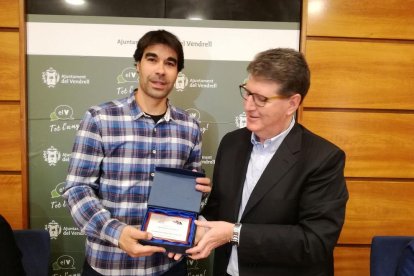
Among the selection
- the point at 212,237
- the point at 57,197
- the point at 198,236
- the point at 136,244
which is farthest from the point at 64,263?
the point at 212,237

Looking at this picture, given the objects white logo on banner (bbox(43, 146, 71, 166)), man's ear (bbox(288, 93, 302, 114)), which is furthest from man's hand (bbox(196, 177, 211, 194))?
white logo on banner (bbox(43, 146, 71, 166))

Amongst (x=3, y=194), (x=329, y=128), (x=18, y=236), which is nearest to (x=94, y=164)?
(x=18, y=236)

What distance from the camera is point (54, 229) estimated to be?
89.4 inches

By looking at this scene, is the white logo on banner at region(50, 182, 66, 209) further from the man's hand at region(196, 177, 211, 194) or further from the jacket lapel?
the jacket lapel

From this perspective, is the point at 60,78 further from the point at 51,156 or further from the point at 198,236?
the point at 198,236

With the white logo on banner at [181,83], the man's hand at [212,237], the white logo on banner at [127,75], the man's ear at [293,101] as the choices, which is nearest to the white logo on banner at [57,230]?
the white logo on banner at [127,75]

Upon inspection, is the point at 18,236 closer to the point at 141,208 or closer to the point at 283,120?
the point at 141,208

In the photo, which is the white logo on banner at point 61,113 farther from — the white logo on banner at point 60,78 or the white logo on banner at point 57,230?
the white logo on banner at point 57,230

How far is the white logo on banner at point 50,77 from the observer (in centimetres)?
220

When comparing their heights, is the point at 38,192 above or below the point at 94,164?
below

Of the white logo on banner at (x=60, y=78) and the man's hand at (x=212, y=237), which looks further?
the white logo on banner at (x=60, y=78)

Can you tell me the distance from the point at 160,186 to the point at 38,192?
129cm

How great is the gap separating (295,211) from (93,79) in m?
1.62

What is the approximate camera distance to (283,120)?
4.37 ft
